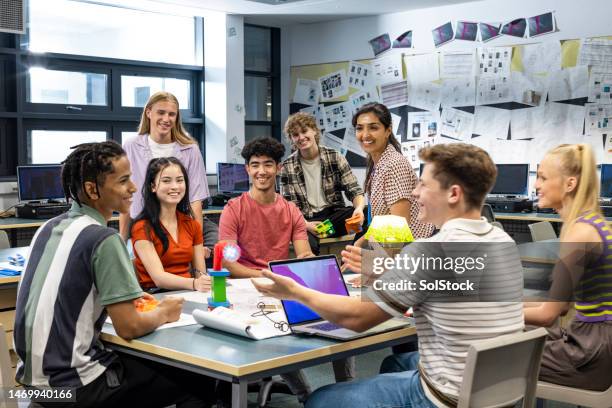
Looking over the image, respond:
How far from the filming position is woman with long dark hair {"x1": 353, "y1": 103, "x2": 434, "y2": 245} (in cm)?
317

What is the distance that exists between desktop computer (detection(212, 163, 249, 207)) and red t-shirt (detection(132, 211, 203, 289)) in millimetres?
4029

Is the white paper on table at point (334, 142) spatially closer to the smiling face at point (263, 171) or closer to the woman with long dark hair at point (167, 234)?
the smiling face at point (263, 171)

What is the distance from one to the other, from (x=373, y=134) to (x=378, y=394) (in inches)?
60.8

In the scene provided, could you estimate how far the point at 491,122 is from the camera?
7.25m

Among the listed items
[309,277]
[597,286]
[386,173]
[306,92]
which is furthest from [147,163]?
[306,92]

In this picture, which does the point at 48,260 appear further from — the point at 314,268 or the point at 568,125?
the point at 568,125

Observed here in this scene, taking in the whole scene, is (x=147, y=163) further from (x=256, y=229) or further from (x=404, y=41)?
(x=404, y=41)

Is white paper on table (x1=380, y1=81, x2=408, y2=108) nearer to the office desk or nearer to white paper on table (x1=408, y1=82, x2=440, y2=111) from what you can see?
white paper on table (x1=408, y1=82, x2=440, y2=111)

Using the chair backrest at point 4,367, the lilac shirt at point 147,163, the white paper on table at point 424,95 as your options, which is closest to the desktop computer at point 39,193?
the lilac shirt at point 147,163

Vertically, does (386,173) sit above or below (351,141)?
below

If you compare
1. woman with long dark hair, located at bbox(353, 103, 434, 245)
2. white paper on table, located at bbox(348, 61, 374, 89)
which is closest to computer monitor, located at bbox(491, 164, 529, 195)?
white paper on table, located at bbox(348, 61, 374, 89)

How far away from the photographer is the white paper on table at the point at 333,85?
8320 millimetres

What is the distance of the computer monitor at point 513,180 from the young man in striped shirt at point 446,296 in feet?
16.2

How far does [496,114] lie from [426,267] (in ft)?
18.6
